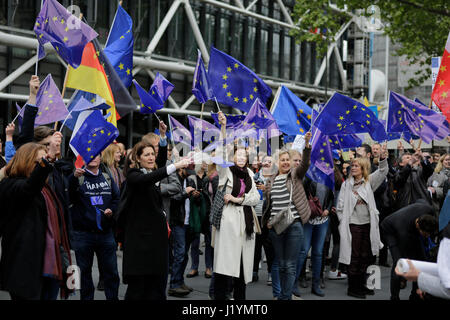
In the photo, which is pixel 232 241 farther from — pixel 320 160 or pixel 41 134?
pixel 41 134

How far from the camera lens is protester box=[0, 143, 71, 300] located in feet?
15.1

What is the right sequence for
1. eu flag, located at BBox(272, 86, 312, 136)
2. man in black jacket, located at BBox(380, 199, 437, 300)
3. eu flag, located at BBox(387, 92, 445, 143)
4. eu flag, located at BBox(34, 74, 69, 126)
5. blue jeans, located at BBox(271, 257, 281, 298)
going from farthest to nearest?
eu flag, located at BBox(387, 92, 445, 143) → eu flag, located at BBox(272, 86, 312, 136) → blue jeans, located at BBox(271, 257, 281, 298) → eu flag, located at BBox(34, 74, 69, 126) → man in black jacket, located at BBox(380, 199, 437, 300)

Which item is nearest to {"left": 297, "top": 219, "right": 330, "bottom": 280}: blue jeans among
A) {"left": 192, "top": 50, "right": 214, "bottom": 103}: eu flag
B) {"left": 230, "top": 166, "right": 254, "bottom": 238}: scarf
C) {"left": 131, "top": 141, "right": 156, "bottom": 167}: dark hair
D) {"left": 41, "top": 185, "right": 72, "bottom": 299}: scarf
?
{"left": 230, "top": 166, "right": 254, "bottom": 238}: scarf

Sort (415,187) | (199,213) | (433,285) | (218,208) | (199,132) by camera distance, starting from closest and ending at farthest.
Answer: (433,285)
(218,208)
(199,213)
(199,132)
(415,187)

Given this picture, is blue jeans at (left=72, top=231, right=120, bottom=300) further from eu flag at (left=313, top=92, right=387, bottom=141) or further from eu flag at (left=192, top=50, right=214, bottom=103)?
eu flag at (left=313, top=92, right=387, bottom=141)

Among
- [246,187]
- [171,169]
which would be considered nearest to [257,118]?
[246,187]

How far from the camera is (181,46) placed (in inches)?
965

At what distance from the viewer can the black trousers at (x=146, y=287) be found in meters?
5.63

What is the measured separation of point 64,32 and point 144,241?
2548 mm

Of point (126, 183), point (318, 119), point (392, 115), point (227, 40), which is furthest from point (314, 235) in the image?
point (227, 40)

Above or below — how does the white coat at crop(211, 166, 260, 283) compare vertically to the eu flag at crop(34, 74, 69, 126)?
below

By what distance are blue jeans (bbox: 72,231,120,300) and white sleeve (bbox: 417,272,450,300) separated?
12.3 feet

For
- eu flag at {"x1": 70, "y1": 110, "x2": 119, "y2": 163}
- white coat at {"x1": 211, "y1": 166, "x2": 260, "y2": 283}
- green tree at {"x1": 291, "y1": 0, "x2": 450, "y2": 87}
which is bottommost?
white coat at {"x1": 211, "y1": 166, "x2": 260, "y2": 283}

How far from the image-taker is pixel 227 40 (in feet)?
88.2
